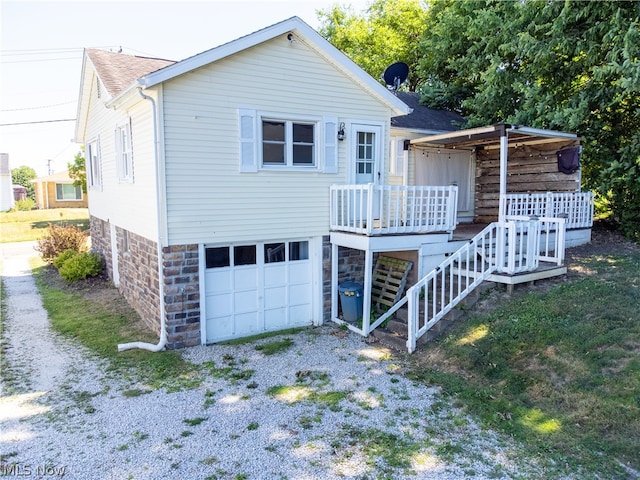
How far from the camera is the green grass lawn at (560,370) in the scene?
4.57 m

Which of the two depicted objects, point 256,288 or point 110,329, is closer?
point 256,288

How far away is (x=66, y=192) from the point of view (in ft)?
123

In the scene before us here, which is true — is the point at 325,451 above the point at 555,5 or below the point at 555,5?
below

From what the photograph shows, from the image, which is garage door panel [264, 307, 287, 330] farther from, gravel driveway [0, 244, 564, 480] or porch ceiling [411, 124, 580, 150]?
porch ceiling [411, 124, 580, 150]

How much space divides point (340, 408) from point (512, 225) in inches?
172

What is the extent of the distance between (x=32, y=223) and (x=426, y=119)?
26.0 meters

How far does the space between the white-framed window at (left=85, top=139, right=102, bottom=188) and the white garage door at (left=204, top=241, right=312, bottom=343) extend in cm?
691

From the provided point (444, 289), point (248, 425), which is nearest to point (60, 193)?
point (444, 289)

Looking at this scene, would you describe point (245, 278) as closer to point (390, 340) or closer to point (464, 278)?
point (390, 340)

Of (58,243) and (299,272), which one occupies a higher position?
(299,272)

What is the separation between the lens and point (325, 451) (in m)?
4.61

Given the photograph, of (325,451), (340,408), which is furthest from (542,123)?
(325,451)

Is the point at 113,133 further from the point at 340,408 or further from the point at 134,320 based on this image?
the point at 340,408

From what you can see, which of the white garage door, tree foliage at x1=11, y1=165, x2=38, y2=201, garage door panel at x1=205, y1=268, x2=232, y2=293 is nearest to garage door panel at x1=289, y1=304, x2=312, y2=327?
the white garage door
